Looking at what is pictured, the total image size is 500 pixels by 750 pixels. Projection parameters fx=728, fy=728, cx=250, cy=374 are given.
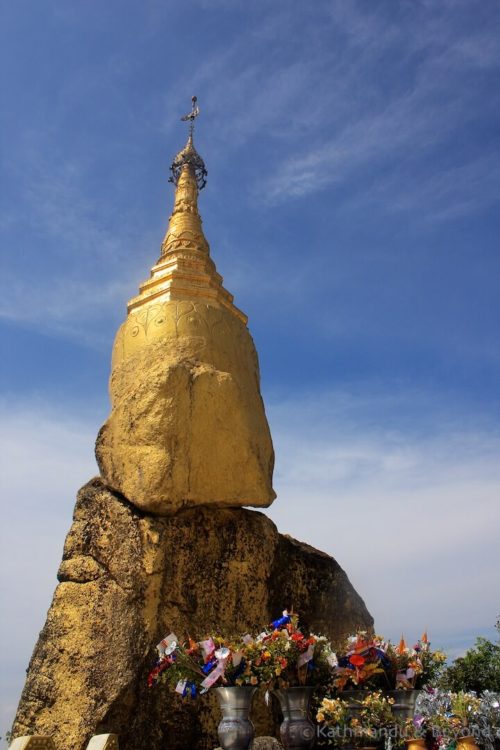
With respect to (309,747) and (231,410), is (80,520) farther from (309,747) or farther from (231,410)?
(309,747)

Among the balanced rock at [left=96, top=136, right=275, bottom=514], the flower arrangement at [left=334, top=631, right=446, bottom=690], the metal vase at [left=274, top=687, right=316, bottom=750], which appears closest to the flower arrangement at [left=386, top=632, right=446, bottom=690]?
the flower arrangement at [left=334, top=631, right=446, bottom=690]

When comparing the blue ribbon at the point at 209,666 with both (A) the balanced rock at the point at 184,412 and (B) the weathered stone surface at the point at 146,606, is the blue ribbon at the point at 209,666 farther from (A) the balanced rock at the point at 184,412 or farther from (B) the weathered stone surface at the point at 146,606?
(A) the balanced rock at the point at 184,412

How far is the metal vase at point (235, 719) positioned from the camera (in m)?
7.57

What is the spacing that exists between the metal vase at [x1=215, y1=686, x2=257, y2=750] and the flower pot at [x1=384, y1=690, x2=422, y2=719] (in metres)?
1.66

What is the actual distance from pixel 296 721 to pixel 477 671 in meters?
15.1

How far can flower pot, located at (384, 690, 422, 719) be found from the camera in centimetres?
820

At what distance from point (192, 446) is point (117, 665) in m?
3.09

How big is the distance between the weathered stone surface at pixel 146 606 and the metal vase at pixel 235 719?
5.23 ft

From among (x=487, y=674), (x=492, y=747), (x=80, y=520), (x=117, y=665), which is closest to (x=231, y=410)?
(x=80, y=520)

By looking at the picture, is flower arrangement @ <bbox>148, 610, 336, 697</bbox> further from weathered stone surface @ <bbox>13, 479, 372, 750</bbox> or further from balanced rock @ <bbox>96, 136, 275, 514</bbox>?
balanced rock @ <bbox>96, 136, 275, 514</bbox>

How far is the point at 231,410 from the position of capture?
36.2ft

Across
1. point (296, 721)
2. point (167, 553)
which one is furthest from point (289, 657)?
point (167, 553)

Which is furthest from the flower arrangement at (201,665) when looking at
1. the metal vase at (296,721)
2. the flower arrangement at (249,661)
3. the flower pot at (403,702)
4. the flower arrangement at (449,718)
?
the flower arrangement at (449,718)

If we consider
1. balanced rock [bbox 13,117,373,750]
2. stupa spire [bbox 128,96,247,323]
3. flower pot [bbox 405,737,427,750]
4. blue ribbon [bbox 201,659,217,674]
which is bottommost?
flower pot [bbox 405,737,427,750]
